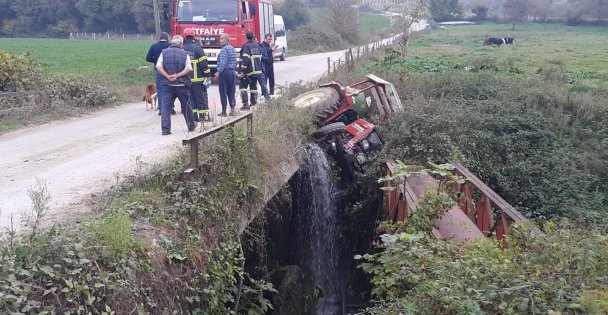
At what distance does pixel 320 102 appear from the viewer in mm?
12789

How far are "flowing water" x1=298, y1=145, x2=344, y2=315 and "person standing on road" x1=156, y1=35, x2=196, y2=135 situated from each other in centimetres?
228

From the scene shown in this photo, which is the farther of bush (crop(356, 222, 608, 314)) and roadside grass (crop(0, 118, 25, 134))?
roadside grass (crop(0, 118, 25, 134))

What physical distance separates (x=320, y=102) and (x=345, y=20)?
3974cm

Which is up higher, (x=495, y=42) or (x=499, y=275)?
(x=495, y=42)

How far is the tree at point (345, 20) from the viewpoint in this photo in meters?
51.0

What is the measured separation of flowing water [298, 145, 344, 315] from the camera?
10.7 metres

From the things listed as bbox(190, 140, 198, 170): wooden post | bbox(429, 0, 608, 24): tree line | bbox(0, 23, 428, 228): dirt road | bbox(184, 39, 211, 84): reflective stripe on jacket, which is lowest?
bbox(0, 23, 428, 228): dirt road

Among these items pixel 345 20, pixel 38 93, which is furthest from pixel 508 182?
pixel 345 20

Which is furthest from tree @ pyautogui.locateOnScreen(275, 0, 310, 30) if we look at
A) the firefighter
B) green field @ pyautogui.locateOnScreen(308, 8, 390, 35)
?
the firefighter

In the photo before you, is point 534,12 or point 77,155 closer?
point 77,155

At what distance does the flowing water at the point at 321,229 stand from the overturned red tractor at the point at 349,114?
627mm

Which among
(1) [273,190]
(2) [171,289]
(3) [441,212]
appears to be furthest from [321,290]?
(2) [171,289]

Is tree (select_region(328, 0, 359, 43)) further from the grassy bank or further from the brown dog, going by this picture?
the grassy bank

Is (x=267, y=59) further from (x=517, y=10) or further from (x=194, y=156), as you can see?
(x=517, y=10)
